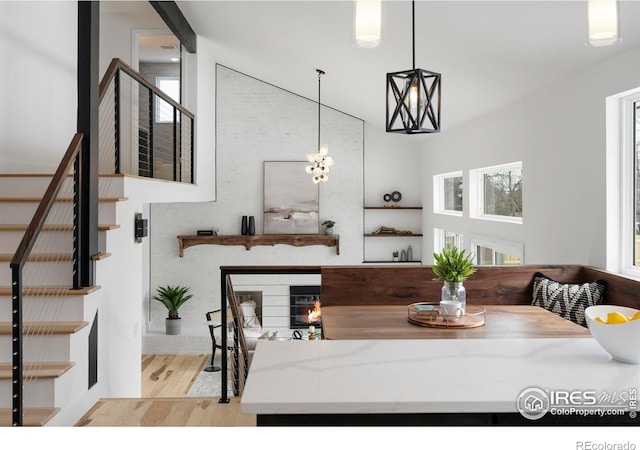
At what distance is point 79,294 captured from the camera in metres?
3.20

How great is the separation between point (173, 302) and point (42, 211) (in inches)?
263

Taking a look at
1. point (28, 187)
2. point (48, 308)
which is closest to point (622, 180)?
point (48, 308)

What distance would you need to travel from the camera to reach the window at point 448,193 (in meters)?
7.98

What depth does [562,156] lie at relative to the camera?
4617mm

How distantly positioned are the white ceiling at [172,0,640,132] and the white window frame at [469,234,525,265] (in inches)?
55.1

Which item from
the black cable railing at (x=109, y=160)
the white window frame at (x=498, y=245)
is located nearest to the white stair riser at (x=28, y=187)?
the black cable railing at (x=109, y=160)

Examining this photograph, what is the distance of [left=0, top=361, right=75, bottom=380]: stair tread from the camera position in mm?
2830

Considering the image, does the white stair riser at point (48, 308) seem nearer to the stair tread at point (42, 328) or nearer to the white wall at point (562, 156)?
the stair tread at point (42, 328)

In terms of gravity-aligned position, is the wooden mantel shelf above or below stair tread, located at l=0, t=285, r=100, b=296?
above

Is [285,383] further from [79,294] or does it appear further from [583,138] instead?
[583,138]

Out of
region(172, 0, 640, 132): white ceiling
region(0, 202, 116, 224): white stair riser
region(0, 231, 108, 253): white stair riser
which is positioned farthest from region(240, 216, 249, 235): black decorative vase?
region(0, 231, 108, 253): white stair riser

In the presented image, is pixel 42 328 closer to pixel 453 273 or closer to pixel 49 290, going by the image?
pixel 49 290

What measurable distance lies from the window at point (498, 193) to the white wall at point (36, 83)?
4.39 metres

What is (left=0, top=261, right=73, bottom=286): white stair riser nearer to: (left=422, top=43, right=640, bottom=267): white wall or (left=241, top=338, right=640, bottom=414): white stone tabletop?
(left=241, top=338, right=640, bottom=414): white stone tabletop
